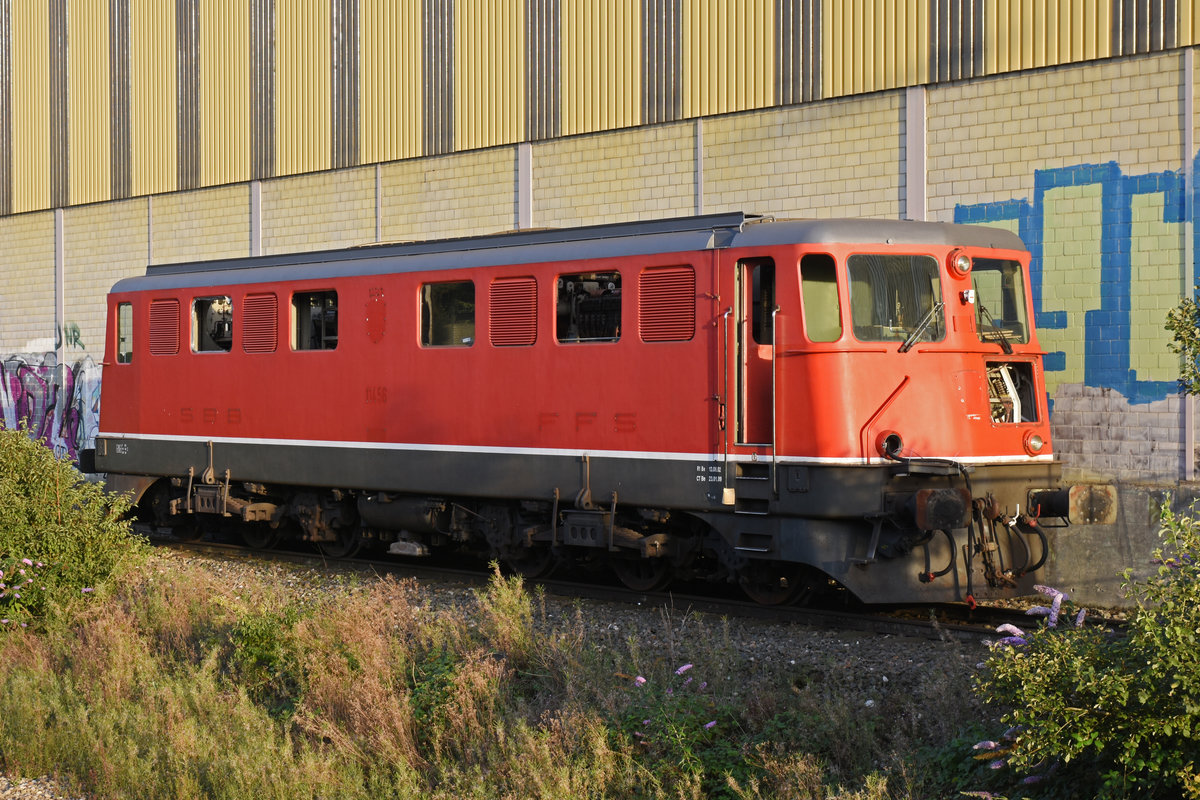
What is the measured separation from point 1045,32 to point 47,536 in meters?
10.9

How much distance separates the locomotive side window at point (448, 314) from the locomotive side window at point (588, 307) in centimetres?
108

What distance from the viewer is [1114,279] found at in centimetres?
1224

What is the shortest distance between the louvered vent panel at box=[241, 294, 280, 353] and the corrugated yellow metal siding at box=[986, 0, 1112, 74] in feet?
27.0

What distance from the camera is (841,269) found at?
9.72 m

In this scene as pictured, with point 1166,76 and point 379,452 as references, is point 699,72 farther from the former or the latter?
point 379,452

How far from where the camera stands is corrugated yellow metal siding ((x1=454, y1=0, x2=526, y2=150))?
16875mm

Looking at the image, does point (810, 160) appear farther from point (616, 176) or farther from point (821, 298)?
point (821, 298)

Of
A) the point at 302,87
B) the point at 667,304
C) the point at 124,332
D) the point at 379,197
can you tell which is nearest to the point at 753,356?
the point at 667,304

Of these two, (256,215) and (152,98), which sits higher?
(152,98)

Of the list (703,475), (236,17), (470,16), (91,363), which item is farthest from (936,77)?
(91,363)

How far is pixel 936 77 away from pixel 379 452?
24.0 ft

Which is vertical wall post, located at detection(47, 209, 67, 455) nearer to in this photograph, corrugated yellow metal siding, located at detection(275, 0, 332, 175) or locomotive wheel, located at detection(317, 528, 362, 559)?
corrugated yellow metal siding, located at detection(275, 0, 332, 175)

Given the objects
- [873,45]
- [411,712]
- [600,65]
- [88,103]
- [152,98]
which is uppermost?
[88,103]

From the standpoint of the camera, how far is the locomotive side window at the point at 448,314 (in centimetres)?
1175
